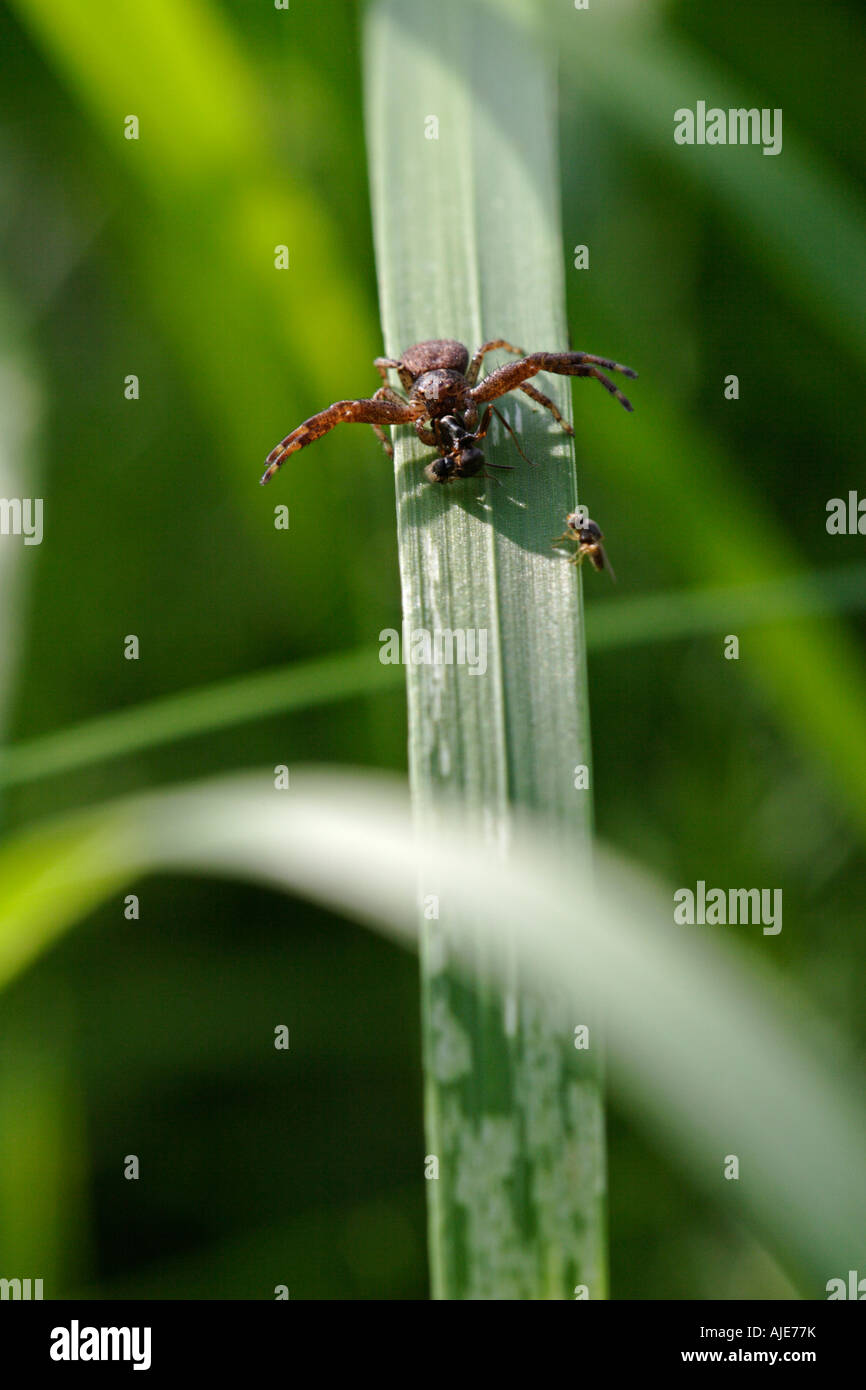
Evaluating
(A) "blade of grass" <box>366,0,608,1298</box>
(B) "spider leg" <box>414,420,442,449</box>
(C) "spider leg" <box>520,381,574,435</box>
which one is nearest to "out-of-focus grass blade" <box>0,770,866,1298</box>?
(A) "blade of grass" <box>366,0,608,1298</box>

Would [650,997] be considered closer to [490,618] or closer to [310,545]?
[490,618]

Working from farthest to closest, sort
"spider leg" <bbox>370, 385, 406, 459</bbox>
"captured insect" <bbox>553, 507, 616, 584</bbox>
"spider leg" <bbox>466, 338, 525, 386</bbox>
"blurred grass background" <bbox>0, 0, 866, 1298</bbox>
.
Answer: "blurred grass background" <bbox>0, 0, 866, 1298</bbox>
"spider leg" <bbox>370, 385, 406, 459</bbox>
"spider leg" <bbox>466, 338, 525, 386</bbox>
"captured insect" <bbox>553, 507, 616, 584</bbox>

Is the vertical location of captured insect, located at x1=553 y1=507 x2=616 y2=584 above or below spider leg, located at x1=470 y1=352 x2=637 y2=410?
below

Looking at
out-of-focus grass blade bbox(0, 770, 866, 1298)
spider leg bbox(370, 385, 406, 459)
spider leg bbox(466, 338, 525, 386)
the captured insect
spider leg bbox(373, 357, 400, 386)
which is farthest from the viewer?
spider leg bbox(370, 385, 406, 459)

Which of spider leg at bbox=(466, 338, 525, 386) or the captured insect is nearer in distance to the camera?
the captured insect

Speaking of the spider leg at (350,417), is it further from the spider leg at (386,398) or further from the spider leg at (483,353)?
A: the spider leg at (483,353)

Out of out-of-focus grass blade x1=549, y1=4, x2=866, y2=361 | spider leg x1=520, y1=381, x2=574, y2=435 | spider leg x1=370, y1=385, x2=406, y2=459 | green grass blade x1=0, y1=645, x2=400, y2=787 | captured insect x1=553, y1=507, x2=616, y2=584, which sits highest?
out-of-focus grass blade x1=549, y1=4, x2=866, y2=361

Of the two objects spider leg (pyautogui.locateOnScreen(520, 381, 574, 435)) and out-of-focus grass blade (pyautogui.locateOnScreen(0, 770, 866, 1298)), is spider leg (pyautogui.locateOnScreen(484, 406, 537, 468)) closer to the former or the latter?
spider leg (pyautogui.locateOnScreen(520, 381, 574, 435))

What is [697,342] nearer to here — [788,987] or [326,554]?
[326,554]
